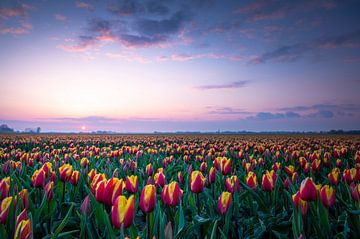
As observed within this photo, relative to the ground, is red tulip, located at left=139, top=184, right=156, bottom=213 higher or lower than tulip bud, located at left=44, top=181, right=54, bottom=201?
higher

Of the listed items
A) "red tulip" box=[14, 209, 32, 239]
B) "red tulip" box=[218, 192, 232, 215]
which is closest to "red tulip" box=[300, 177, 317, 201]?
"red tulip" box=[218, 192, 232, 215]

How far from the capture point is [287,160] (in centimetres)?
765

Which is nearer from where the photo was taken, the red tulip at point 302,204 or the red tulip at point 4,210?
the red tulip at point 4,210

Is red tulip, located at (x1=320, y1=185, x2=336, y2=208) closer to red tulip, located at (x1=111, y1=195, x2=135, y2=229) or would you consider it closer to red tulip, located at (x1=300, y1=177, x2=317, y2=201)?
red tulip, located at (x1=300, y1=177, x2=317, y2=201)

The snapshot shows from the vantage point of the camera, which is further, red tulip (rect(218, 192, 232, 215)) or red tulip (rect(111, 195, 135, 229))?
red tulip (rect(218, 192, 232, 215))

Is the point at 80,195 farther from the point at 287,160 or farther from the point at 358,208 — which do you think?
the point at 287,160

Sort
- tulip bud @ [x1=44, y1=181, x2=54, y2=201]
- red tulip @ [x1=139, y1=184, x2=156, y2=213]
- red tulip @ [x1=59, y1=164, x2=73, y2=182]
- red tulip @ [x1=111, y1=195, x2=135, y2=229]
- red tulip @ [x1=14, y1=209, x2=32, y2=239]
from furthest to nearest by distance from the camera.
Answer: red tulip @ [x1=59, y1=164, x2=73, y2=182]
tulip bud @ [x1=44, y1=181, x2=54, y2=201]
red tulip @ [x1=139, y1=184, x2=156, y2=213]
red tulip @ [x1=111, y1=195, x2=135, y2=229]
red tulip @ [x1=14, y1=209, x2=32, y2=239]

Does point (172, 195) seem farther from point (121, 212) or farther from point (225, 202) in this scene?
point (121, 212)

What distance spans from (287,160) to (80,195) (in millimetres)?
6228

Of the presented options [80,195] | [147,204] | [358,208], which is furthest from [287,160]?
[147,204]

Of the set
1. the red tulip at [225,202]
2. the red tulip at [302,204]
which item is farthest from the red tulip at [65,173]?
the red tulip at [302,204]

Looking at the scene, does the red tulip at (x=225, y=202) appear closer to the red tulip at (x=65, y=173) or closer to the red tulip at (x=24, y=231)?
the red tulip at (x=24, y=231)

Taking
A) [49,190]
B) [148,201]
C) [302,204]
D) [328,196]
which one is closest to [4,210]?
[49,190]

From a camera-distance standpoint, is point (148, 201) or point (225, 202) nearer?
point (148, 201)
